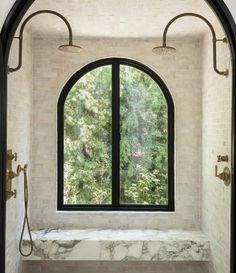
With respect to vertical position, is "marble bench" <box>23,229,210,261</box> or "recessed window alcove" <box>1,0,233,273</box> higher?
"recessed window alcove" <box>1,0,233,273</box>

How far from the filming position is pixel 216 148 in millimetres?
3072

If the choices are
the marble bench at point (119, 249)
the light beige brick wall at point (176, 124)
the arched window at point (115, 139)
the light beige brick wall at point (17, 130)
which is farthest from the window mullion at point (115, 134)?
the light beige brick wall at point (17, 130)

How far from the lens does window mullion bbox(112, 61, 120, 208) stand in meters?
3.84

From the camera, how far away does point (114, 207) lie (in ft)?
12.6

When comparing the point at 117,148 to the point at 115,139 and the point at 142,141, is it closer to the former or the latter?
the point at 115,139

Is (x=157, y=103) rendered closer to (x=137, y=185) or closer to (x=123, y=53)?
(x=123, y=53)

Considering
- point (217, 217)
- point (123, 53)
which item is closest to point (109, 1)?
point (123, 53)

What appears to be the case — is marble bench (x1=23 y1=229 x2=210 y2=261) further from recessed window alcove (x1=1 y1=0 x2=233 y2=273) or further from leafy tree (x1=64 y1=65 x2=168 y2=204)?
leafy tree (x1=64 y1=65 x2=168 y2=204)

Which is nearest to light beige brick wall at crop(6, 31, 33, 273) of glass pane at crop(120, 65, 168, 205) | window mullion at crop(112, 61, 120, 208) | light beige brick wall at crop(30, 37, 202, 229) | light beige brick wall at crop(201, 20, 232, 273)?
light beige brick wall at crop(30, 37, 202, 229)

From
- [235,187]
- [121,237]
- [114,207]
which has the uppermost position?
[235,187]

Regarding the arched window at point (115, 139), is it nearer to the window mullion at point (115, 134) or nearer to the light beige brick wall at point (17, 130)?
the window mullion at point (115, 134)

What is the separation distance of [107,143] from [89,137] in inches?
9.0

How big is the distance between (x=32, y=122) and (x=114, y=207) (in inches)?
54.7

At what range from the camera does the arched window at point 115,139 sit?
385 centimetres
